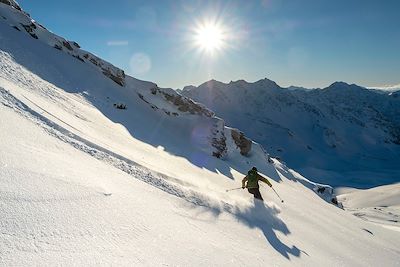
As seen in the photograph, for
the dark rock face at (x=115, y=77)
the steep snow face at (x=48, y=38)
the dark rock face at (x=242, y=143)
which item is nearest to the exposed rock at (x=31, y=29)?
the steep snow face at (x=48, y=38)

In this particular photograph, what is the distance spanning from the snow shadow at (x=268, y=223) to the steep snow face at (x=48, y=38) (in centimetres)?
2328

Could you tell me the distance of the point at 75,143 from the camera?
11016 mm

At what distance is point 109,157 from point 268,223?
598cm

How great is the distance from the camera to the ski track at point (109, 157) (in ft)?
34.3

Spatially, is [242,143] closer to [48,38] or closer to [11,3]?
[48,38]

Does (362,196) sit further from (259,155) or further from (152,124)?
(152,124)

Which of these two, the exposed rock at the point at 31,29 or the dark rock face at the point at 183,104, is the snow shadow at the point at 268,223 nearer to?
the dark rock face at the point at 183,104

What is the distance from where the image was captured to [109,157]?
1139 cm

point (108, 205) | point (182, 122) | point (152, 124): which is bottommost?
point (108, 205)

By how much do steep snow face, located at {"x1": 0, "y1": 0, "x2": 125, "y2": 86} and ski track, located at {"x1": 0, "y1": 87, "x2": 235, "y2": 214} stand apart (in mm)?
17416

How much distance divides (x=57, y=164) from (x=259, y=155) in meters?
32.2

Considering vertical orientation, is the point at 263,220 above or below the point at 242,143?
below

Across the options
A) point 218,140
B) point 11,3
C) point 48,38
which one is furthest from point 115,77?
point 218,140

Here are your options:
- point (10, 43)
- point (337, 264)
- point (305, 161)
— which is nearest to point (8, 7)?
point (10, 43)
